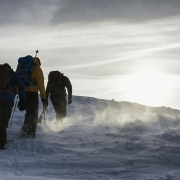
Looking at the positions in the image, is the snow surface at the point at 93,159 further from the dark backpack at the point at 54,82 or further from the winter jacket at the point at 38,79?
the dark backpack at the point at 54,82

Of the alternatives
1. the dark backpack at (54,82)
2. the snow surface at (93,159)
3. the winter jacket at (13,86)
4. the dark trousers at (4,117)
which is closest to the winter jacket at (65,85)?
the dark backpack at (54,82)

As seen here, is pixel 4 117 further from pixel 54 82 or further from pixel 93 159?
pixel 54 82

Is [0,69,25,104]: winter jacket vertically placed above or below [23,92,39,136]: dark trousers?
above

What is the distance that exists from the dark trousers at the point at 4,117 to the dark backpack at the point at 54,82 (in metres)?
3.13

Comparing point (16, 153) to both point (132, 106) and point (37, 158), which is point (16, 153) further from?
point (132, 106)

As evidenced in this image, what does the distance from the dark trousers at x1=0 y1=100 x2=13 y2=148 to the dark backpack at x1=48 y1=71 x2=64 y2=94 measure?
123 inches

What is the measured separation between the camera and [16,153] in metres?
4.96

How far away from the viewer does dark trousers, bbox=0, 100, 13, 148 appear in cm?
525

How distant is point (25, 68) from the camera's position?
6629 mm

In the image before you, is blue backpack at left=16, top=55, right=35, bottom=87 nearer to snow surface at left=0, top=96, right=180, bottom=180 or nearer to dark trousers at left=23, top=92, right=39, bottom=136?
dark trousers at left=23, top=92, right=39, bottom=136

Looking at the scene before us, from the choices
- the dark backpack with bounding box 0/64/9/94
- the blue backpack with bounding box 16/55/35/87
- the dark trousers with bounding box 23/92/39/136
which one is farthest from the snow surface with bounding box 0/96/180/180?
the blue backpack with bounding box 16/55/35/87

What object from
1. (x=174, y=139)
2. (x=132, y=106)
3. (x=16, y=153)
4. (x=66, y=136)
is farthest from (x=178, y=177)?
(x=132, y=106)

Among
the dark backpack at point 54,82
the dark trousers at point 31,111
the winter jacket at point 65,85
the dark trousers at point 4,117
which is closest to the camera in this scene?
the dark trousers at point 4,117

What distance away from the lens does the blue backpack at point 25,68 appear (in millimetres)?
6633
